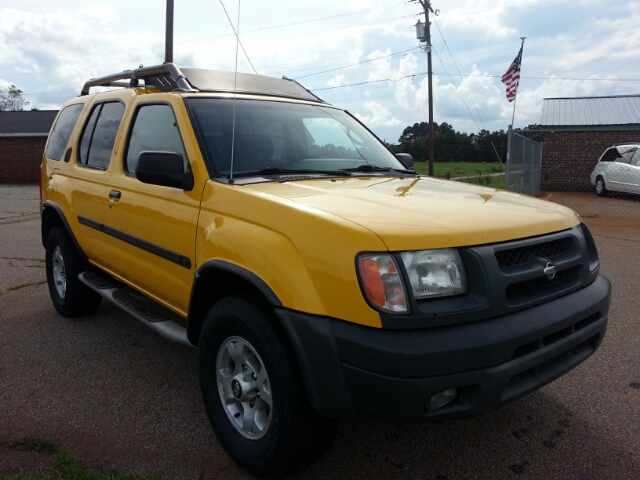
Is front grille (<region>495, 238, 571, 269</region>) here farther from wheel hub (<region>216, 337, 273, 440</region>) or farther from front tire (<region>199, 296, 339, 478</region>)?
wheel hub (<region>216, 337, 273, 440</region>)

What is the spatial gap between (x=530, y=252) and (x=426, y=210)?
50 cm

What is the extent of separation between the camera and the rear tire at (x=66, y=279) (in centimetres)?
480

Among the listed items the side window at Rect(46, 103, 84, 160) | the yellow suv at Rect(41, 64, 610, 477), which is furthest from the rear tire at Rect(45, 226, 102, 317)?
the yellow suv at Rect(41, 64, 610, 477)

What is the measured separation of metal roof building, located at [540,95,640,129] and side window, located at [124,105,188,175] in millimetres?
Result: 19651

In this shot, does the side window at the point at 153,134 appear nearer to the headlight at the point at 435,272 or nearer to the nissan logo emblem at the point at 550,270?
the headlight at the point at 435,272

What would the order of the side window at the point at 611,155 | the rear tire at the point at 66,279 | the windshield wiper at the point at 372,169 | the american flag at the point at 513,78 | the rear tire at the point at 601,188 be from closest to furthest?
the windshield wiper at the point at 372,169 < the rear tire at the point at 66,279 < the american flag at the point at 513,78 < the side window at the point at 611,155 < the rear tire at the point at 601,188

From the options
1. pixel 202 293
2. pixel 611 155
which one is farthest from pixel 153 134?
pixel 611 155

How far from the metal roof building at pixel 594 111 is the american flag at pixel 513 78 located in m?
4.48

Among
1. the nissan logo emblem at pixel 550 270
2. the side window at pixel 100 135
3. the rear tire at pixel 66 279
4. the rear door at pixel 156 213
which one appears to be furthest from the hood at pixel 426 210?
the rear tire at pixel 66 279

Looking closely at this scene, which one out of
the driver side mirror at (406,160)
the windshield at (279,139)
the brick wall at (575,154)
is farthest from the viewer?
the brick wall at (575,154)

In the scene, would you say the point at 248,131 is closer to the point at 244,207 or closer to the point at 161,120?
the point at 161,120

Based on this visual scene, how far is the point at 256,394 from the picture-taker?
261 cm

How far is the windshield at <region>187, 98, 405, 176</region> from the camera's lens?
320 centimetres

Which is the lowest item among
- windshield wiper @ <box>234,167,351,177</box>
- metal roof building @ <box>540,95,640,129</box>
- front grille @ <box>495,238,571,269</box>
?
front grille @ <box>495,238,571,269</box>
